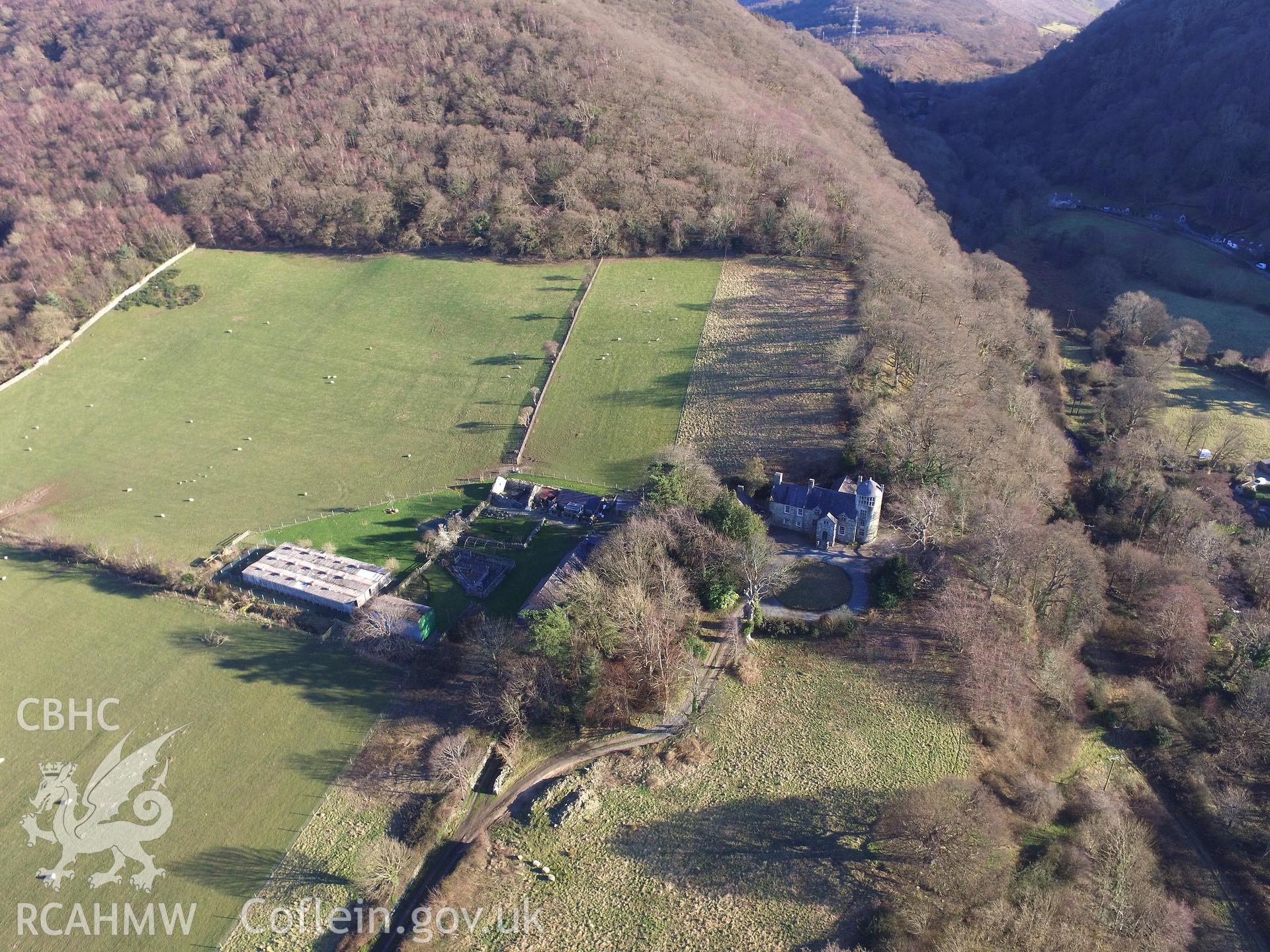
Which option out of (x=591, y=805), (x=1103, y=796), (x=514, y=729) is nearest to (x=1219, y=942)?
(x=1103, y=796)

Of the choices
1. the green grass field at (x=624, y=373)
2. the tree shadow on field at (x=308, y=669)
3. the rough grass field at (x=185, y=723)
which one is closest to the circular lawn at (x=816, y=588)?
the green grass field at (x=624, y=373)

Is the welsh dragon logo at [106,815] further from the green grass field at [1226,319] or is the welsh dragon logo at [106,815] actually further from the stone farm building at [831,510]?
the green grass field at [1226,319]

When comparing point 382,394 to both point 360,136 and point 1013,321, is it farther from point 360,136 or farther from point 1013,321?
point 1013,321

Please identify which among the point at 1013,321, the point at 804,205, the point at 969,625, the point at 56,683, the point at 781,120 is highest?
the point at 781,120

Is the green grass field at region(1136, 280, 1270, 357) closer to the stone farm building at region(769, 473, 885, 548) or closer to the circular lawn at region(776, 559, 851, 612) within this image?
the stone farm building at region(769, 473, 885, 548)

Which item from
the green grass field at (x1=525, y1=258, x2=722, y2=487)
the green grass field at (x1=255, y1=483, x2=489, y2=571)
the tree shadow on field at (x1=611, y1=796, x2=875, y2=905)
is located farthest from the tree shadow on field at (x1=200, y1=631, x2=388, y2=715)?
the green grass field at (x1=525, y1=258, x2=722, y2=487)

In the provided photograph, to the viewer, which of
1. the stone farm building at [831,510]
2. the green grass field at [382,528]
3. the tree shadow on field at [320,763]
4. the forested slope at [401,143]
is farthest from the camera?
the forested slope at [401,143]

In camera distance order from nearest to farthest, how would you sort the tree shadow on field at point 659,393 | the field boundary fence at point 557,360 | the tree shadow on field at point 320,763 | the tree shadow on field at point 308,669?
the tree shadow on field at point 320,763 → the tree shadow on field at point 308,669 → the field boundary fence at point 557,360 → the tree shadow on field at point 659,393
